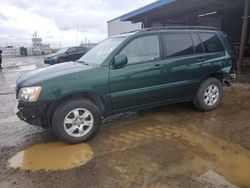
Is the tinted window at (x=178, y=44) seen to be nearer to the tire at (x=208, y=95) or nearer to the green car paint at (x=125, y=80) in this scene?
the green car paint at (x=125, y=80)

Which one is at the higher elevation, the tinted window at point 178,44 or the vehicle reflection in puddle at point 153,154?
the tinted window at point 178,44

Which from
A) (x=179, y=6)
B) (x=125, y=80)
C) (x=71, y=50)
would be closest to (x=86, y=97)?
(x=125, y=80)

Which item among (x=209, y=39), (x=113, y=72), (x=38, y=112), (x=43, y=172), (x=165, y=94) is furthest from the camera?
(x=209, y=39)

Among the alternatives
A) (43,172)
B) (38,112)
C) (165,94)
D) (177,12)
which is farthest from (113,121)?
(177,12)

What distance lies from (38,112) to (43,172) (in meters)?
1.02

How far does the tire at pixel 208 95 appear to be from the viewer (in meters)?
5.71

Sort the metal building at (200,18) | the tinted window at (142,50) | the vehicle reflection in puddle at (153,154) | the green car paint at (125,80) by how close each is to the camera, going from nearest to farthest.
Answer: the vehicle reflection in puddle at (153,154)
the green car paint at (125,80)
the tinted window at (142,50)
the metal building at (200,18)

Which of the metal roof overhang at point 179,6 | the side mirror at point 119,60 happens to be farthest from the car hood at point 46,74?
the metal roof overhang at point 179,6

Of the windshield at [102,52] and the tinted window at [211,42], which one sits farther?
the tinted window at [211,42]

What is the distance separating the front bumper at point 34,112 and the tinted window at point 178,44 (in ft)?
Answer: 8.38

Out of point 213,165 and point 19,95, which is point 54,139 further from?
point 213,165

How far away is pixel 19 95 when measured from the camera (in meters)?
4.35

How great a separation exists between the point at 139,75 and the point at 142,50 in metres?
0.51

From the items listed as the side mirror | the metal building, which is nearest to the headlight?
the side mirror
